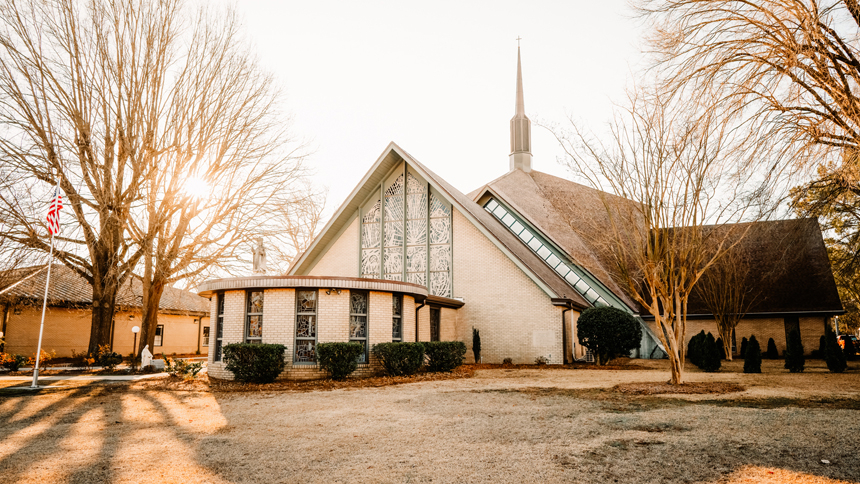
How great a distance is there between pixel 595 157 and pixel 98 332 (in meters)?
16.3

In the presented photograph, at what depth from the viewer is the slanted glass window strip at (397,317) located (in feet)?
53.2

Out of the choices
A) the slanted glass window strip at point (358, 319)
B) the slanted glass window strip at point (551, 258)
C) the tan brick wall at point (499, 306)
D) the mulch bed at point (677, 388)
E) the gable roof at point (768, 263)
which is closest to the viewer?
the mulch bed at point (677, 388)

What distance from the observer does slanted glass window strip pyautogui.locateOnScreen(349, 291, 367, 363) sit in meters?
15.0

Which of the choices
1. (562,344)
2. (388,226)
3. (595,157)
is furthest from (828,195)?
(388,226)

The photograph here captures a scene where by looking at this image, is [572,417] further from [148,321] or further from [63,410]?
[148,321]

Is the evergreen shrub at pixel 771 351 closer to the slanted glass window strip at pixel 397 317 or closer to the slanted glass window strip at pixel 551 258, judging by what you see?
the slanted glass window strip at pixel 551 258

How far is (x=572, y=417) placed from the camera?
7.98 metres

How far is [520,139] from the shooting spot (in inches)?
1371

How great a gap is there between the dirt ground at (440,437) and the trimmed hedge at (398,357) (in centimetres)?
349

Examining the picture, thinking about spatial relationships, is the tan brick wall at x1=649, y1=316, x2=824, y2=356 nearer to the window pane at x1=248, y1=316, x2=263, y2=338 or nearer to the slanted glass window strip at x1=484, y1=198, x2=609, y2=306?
the slanted glass window strip at x1=484, y1=198, x2=609, y2=306

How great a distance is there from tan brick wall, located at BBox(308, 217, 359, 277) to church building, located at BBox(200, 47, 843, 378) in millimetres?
47

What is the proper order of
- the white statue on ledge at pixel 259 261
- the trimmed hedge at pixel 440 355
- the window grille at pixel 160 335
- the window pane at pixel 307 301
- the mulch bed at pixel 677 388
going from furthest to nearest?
the window grille at pixel 160 335 < the white statue on ledge at pixel 259 261 < the trimmed hedge at pixel 440 355 < the window pane at pixel 307 301 < the mulch bed at pixel 677 388

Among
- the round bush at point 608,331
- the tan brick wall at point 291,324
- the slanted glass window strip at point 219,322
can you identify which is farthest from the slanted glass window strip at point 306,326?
the round bush at point 608,331

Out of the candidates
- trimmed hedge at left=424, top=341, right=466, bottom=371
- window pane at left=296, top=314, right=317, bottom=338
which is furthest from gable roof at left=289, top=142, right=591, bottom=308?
window pane at left=296, top=314, right=317, bottom=338
